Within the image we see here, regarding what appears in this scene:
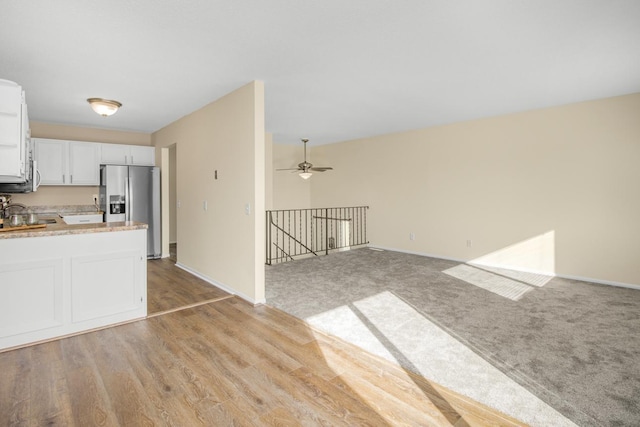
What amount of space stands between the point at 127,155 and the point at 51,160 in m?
1.15

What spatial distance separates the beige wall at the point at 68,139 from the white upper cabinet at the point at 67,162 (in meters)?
0.36

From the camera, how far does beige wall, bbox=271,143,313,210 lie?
8273 millimetres

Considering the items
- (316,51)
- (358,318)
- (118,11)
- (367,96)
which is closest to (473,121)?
(367,96)

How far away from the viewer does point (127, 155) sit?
6180mm

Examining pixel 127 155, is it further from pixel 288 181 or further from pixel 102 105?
pixel 288 181

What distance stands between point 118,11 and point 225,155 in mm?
2029

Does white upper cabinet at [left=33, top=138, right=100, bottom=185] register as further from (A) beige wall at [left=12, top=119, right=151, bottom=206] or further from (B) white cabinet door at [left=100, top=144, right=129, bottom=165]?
(A) beige wall at [left=12, top=119, right=151, bottom=206]

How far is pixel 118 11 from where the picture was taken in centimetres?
226

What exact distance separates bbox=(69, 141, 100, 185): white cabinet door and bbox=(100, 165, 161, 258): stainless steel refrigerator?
0.66 ft

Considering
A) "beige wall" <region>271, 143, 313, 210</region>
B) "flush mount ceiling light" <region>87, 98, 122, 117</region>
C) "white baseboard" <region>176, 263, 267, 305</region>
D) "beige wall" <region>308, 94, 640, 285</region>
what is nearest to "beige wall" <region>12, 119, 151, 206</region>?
"flush mount ceiling light" <region>87, 98, 122, 117</region>

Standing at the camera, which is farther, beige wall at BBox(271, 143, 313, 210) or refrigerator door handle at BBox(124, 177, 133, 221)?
beige wall at BBox(271, 143, 313, 210)

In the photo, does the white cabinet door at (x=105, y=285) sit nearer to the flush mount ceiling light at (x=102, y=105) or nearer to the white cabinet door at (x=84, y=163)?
the flush mount ceiling light at (x=102, y=105)

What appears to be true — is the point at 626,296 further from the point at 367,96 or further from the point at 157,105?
the point at 157,105

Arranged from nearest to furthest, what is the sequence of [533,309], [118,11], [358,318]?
1. [118,11]
2. [358,318]
3. [533,309]
